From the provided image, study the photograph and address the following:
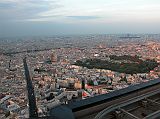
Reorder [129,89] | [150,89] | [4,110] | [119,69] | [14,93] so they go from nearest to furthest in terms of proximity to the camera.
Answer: [129,89] → [150,89] → [4,110] → [14,93] → [119,69]

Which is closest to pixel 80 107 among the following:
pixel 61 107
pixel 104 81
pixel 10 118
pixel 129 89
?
pixel 61 107

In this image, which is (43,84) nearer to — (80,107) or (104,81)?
(104,81)

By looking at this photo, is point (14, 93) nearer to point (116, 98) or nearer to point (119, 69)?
point (119, 69)

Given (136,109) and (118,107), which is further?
(136,109)

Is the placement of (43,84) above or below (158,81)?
below

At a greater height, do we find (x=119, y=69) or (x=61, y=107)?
(x=61, y=107)

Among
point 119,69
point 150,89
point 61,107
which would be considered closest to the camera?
point 61,107

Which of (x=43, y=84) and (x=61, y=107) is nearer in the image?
(x=61, y=107)

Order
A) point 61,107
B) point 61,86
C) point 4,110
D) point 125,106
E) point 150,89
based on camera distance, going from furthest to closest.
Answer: point 61,86 < point 4,110 < point 150,89 < point 125,106 < point 61,107

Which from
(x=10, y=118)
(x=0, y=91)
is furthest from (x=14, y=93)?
(x=10, y=118)
